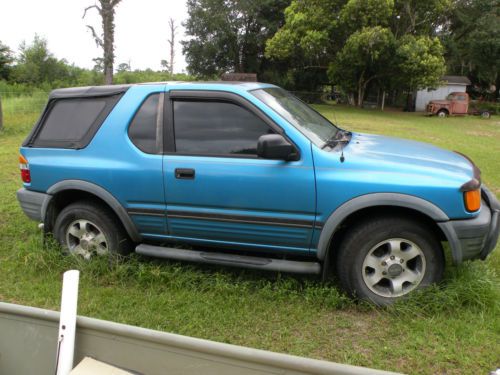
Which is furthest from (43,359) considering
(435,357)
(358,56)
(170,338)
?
(358,56)

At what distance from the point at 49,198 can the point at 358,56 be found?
24.9 m

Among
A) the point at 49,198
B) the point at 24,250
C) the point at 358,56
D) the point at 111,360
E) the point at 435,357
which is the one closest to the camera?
the point at 111,360

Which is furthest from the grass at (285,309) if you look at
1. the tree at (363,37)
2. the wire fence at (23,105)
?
the tree at (363,37)

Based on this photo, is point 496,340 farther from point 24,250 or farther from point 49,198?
point 24,250

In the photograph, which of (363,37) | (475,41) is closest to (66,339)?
(363,37)

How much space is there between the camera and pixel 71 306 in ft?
7.23

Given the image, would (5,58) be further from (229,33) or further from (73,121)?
(73,121)

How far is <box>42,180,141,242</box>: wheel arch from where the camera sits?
13.0 feet

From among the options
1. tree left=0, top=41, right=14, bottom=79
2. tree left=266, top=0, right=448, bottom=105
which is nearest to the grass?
tree left=0, top=41, right=14, bottom=79

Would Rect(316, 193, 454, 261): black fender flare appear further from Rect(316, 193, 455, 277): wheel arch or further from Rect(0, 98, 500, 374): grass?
Rect(0, 98, 500, 374): grass

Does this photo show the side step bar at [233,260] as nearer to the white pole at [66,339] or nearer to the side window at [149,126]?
the side window at [149,126]

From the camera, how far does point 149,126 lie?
12.8 ft

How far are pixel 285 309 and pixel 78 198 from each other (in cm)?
228

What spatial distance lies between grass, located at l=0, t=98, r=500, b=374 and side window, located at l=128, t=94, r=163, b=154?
3.70 feet
